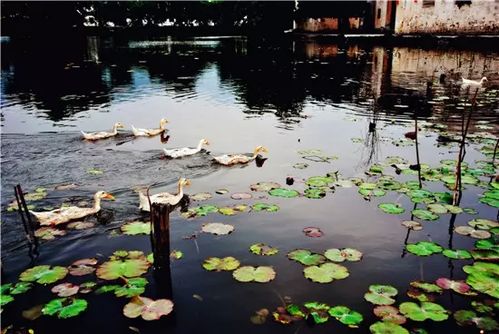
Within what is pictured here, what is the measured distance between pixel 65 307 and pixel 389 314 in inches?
165

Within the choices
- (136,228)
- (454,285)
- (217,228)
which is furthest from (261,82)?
(454,285)

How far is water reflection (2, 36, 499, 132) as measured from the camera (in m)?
18.7

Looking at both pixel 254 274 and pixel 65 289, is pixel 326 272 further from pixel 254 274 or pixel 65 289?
pixel 65 289

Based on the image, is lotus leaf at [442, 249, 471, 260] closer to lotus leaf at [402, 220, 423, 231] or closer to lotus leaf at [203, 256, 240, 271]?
lotus leaf at [402, 220, 423, 231]

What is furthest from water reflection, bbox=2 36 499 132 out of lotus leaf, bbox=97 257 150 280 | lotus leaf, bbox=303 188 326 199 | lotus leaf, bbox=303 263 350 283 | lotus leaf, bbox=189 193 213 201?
lotus leaf, bbox=97 257 150 280

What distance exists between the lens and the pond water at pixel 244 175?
545cm

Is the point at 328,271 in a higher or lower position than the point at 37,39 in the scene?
lower

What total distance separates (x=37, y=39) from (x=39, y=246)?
74.2 m

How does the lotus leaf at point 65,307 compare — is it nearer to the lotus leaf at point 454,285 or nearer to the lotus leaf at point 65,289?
the lotus leaf at point 65,289

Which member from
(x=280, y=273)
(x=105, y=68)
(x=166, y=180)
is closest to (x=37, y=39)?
(x=105, y=68)

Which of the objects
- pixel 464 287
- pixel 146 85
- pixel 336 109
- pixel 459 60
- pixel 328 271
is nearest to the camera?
pixel 464 287

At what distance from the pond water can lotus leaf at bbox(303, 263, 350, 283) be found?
0.10 metres

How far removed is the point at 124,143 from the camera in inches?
520

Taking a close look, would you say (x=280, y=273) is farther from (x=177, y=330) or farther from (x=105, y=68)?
(x=105, y=68)
